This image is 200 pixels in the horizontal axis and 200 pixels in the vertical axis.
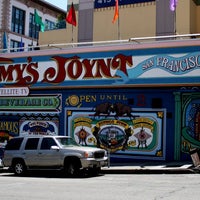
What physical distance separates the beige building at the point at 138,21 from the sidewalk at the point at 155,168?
1198 centimetres

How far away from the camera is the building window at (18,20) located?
60600mm

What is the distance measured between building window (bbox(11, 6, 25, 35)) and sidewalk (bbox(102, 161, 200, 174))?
44904mm

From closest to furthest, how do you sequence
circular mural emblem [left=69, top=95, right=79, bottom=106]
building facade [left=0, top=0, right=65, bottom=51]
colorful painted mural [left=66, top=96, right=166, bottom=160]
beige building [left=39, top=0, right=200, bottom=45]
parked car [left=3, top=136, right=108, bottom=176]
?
1. parked car [left=3, top=136, right=108, bottom=176]
2. colorful painted mural [left=66, top=96, right=166, bottom=160]
3. circular mural emblem [left=69, top=95, right=79, bottom=106]
4. beige building [left=39, top=0, right=200, bottom=45]
5. building facade [left=0, top=0, right=65, bottom=51]

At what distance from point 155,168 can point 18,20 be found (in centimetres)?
4812

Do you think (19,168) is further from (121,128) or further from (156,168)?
Answer: (121,128)

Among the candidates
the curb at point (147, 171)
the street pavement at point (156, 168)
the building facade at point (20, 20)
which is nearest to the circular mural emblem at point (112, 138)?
the street pavement at point (156, 168)

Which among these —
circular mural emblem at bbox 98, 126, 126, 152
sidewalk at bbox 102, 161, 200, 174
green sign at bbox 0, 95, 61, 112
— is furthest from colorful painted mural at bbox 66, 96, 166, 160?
sidewalk at bbox 102, 161, 200, 174

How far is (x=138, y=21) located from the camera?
104 ft

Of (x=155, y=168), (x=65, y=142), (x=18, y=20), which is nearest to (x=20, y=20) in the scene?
(x=18, y=20)

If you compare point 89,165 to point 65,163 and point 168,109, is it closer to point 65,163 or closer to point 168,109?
point 65,163

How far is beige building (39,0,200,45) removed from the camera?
99.7 feet

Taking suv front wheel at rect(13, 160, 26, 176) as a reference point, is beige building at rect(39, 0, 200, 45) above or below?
above

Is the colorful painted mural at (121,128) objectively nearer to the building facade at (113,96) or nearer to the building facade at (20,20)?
the building facade at (113,96)

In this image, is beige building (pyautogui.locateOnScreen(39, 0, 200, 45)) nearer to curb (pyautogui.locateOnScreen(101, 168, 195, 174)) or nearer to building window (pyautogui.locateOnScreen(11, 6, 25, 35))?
curb (pyautogui.locateOnScreen(101, 168, 195, 174))
